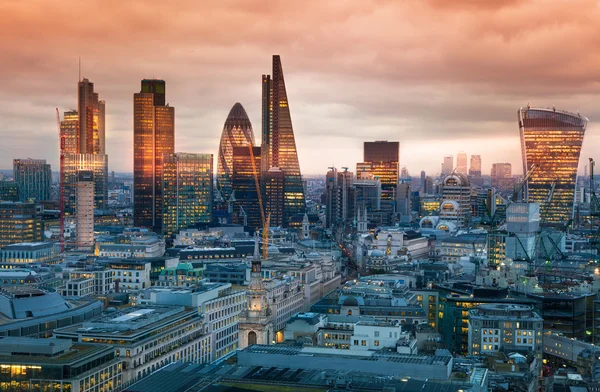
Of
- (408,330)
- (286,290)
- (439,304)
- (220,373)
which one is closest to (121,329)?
(220,373)

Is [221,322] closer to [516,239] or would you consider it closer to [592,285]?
[592,285]

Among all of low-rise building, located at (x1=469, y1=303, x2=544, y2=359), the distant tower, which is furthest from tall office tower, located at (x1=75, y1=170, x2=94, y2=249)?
low-rise building, located at (x1=469, y1=303, x2=544, y2=359)

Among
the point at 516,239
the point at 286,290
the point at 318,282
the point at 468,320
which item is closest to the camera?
the point at 468,320

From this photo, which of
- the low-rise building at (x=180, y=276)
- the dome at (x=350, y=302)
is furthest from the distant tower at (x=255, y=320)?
the low-rise building at (x=180, y=276)

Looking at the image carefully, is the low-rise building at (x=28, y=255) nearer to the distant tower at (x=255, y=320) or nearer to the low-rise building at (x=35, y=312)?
the low-rise building at (x=35, y=312)

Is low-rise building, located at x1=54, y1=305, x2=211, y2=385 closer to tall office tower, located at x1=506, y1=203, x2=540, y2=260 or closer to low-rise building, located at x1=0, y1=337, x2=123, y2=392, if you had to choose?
low-rise building, located at x1=0, y1=337, x2=123, y2=392

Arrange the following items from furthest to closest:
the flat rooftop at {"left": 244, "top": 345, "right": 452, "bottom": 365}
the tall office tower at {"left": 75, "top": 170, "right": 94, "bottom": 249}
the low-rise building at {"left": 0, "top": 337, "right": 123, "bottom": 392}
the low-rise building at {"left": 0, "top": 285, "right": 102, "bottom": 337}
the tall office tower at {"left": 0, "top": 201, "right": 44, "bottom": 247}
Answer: the tall office tower at {"left": 0, "top": 201, "right": 44, "bottom": 247}
the tall office tower at {"left": 75, "top": 170, "right": 94, "bottom": 249}
the low-rise building at {"left": 0, "top": 285, "right": 102, "bottom": 337}
the flat rooftop at {"left": 244, "top": 345, "right": 452, "bottom": 365}
the low-rise building at {"left": 0, "top": 337, "right": 123, "bottom": 392}

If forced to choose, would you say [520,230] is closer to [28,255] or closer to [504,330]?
[504,330]
